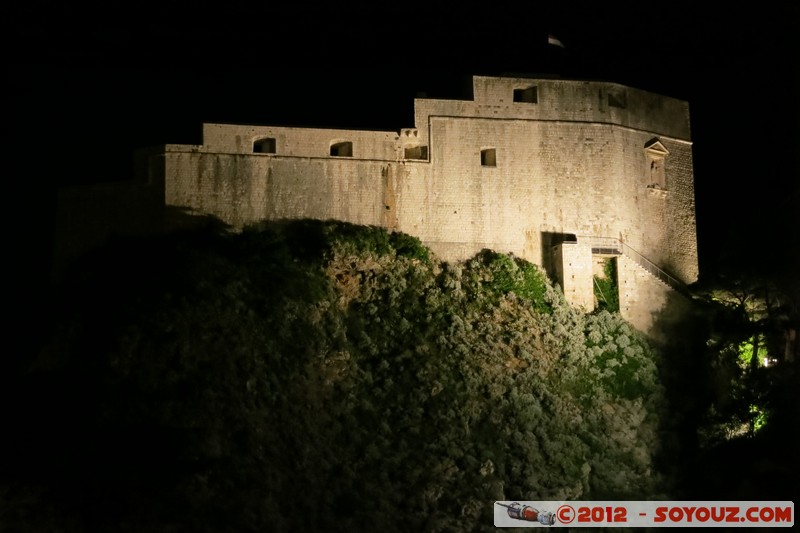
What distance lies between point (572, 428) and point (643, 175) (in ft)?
35.6

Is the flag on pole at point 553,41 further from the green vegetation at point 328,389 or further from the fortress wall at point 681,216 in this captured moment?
the green vegetation at point 328,389

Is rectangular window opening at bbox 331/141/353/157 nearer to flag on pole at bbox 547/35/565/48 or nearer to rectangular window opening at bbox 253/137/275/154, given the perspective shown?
rectangular window opening at bbox 253/137/275/154

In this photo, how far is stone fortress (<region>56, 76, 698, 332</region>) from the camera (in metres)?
44.6

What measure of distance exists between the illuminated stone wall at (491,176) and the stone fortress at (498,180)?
0.11ft

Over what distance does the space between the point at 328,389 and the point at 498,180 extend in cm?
1062

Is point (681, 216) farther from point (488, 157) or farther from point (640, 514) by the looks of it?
point (640, 514)

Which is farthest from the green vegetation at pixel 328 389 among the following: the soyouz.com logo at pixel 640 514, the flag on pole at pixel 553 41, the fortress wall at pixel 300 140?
the flag on pole at pixel 553 41

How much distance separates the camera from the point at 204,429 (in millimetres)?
36250

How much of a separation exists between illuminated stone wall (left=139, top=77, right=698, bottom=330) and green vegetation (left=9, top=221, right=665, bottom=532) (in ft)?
3.81

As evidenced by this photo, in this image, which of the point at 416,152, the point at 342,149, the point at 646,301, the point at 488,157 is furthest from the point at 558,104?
the point at 342,149

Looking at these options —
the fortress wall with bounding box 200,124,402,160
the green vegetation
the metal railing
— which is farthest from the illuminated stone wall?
the green vegetation

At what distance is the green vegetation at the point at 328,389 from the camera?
3547cm

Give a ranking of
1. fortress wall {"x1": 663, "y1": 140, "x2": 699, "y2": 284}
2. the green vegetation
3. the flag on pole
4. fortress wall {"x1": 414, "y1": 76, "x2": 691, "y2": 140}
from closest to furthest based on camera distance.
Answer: the green vegetation
fortress wall {"x1": 414, "y1": 76, "x2": 691, "y2": 140}
fortress wall {"x1": 663, "y1": 140, "x2": 699, "y2": 284}
the flag on pole

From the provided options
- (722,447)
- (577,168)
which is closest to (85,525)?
(722,447)
